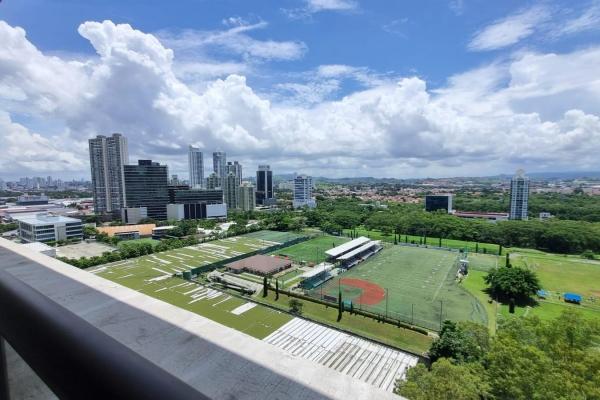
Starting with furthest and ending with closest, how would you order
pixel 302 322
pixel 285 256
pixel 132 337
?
pixel 285 256
pixel 302 322
pixel 132 337

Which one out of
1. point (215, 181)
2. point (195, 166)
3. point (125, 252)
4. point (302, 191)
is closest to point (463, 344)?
point (125, 252)

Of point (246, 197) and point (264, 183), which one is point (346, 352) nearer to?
point (246, 197)

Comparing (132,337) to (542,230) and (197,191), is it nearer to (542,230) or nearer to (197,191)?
(542,230)

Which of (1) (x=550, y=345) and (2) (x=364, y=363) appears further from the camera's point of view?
(2) (x=364, y=363)

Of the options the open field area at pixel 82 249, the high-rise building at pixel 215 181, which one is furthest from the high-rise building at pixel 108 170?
the open field area at pixel 82 249

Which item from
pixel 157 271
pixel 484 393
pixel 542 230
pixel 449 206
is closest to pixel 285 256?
pixel 157 271
